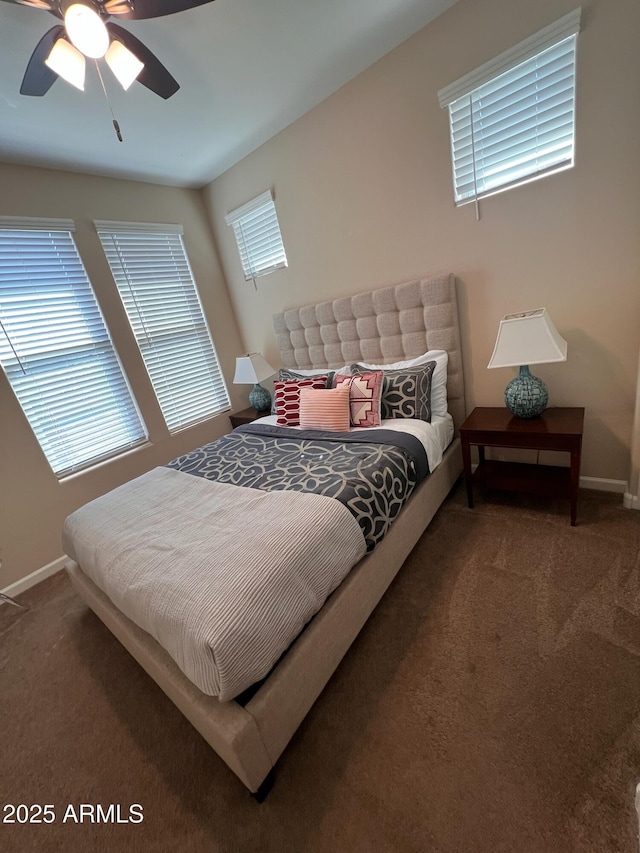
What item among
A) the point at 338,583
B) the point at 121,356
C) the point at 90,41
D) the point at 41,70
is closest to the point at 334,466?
the point at 338,583

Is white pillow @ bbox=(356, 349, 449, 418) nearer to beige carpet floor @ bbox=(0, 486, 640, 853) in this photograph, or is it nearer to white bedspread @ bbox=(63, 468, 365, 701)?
beige carpet floor @ bbox=(0, 486, 640, 853)

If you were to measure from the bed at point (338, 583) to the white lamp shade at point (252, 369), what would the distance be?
213 mm

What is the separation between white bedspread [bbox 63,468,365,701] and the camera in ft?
3.34

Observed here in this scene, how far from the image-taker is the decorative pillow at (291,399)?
8.39ft

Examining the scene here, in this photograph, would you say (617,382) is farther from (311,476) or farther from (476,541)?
(311,476)

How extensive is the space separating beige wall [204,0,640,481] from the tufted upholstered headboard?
0.13 metres

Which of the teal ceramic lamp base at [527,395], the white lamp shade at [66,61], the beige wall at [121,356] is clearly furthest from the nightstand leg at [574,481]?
the beige wall at [121,356]

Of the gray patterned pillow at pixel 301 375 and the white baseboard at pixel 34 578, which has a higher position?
the gray patterned pillow at pixel 301 375

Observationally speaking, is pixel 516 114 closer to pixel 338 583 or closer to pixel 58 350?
pixel 338 583

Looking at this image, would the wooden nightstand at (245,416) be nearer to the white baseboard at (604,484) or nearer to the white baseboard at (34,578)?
the white baseboard at (34,578)

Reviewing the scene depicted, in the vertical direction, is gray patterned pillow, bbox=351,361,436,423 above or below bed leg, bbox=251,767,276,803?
above

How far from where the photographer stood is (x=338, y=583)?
1.38 meters

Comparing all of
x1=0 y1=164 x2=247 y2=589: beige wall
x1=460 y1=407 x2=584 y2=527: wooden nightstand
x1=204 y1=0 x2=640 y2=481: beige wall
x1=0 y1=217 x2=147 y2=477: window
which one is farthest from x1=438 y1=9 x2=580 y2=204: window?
x1=0 y1=217 x2=147 y2=477: window

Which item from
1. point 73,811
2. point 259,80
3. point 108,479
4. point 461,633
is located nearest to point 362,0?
point 259,80
